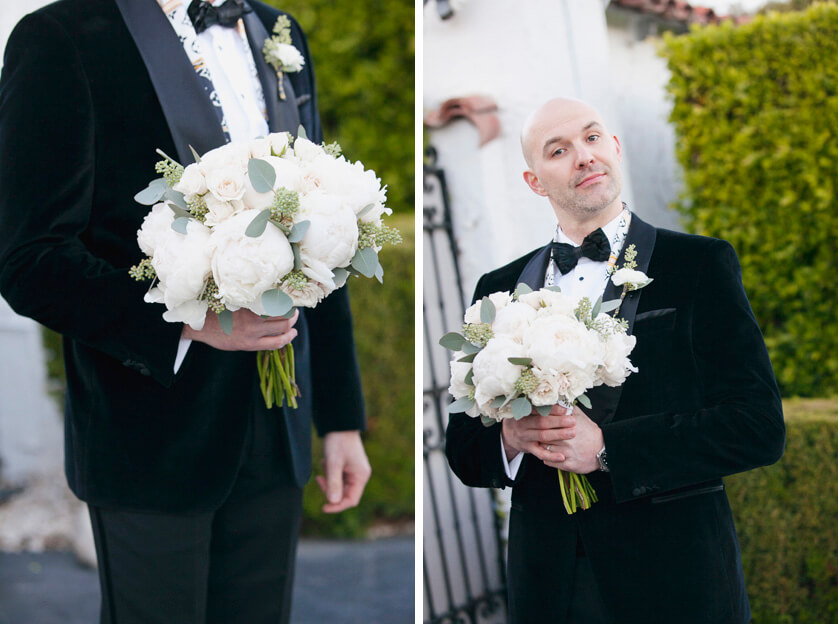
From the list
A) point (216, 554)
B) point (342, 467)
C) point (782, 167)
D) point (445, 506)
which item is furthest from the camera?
point (445, 506)

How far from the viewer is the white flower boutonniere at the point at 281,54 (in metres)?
2.06

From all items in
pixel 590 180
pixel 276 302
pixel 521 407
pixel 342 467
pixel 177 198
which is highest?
pixel 590 180

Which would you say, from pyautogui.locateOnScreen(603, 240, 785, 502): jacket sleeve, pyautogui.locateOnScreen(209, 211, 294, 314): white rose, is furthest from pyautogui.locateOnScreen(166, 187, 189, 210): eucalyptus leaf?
pyautogui.locateOnScreen(603, 240, 785, 502): jacket sleeve

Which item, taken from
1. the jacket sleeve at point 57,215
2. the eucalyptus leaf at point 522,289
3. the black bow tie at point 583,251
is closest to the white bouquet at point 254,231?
the jacket sleeve at point 57,215

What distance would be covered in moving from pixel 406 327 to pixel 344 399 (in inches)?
111

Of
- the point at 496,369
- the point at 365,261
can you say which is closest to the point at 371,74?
the point at 365,261

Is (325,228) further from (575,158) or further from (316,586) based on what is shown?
(316,586)

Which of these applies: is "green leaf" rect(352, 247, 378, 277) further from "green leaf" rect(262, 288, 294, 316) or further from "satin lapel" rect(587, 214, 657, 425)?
"satin lapel" rect(587, 214, 657, 425)

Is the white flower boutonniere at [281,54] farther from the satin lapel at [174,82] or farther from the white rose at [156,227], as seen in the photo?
the white rose at [156,227]

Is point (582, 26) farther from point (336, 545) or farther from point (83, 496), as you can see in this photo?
point (336, 545)

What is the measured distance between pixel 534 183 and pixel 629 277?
0.44 meters

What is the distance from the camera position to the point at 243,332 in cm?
163

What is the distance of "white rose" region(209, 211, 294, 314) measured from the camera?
1.42 m

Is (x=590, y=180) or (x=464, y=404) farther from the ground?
(x=590, y=180)
